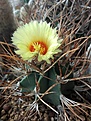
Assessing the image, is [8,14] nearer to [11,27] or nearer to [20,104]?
[11,27]

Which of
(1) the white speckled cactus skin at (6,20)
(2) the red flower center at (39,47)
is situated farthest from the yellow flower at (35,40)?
(1) the white speckled cactus skin at (6,20)

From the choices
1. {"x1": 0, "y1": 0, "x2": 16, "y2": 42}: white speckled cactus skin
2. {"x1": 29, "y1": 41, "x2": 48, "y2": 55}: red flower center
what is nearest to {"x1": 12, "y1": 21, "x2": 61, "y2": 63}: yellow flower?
{"x1": 29, "y1": 41, "x2": 48, "y2": 55}: red flower center

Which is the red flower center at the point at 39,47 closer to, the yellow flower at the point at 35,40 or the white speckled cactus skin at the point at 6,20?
the yellow flower at the point at 35,40

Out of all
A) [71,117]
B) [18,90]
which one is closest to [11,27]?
[18,90]

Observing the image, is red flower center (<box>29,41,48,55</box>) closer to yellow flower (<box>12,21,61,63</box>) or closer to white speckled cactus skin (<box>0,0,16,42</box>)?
yellow flower (<box>12,21,61,63</box>)

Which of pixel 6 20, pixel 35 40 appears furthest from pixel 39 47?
pixel 6 20

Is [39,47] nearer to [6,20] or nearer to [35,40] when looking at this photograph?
[35,40]
